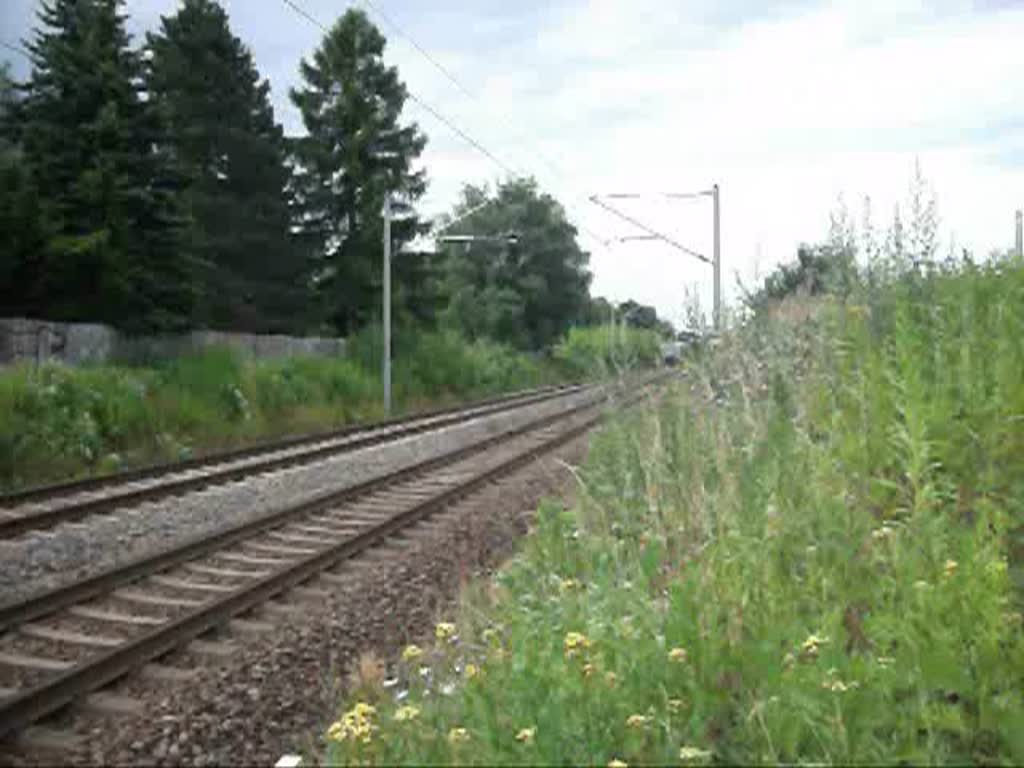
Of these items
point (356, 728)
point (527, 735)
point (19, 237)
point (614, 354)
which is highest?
point (19, 237)

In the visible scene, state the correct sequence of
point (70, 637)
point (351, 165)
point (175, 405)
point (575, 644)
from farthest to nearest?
point (351, 165), point (175, 405), point (70, 637), point (575, 644)

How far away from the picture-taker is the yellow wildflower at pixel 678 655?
3822 mm

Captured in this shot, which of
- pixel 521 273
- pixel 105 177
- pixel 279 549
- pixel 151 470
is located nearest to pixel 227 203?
pixel 105 177

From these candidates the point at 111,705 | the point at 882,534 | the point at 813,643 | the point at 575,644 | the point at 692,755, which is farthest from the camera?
the point at 111,705

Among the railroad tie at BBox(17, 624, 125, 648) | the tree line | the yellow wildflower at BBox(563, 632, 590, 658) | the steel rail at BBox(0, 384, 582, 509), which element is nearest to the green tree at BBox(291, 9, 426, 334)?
the tree line

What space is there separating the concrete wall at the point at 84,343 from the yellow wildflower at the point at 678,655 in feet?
57.0

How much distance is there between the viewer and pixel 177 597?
8.09 metres

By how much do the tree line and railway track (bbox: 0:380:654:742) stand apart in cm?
1317

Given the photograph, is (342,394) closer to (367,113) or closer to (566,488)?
(367,113)

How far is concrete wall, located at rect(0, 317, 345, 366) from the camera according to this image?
20859 millimetres

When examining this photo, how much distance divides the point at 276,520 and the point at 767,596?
282 inches

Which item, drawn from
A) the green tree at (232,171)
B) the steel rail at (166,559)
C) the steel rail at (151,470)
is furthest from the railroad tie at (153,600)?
the green tree at (232,171)

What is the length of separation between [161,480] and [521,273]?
5179 centimetres

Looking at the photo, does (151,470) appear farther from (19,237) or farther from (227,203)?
(227,203)
